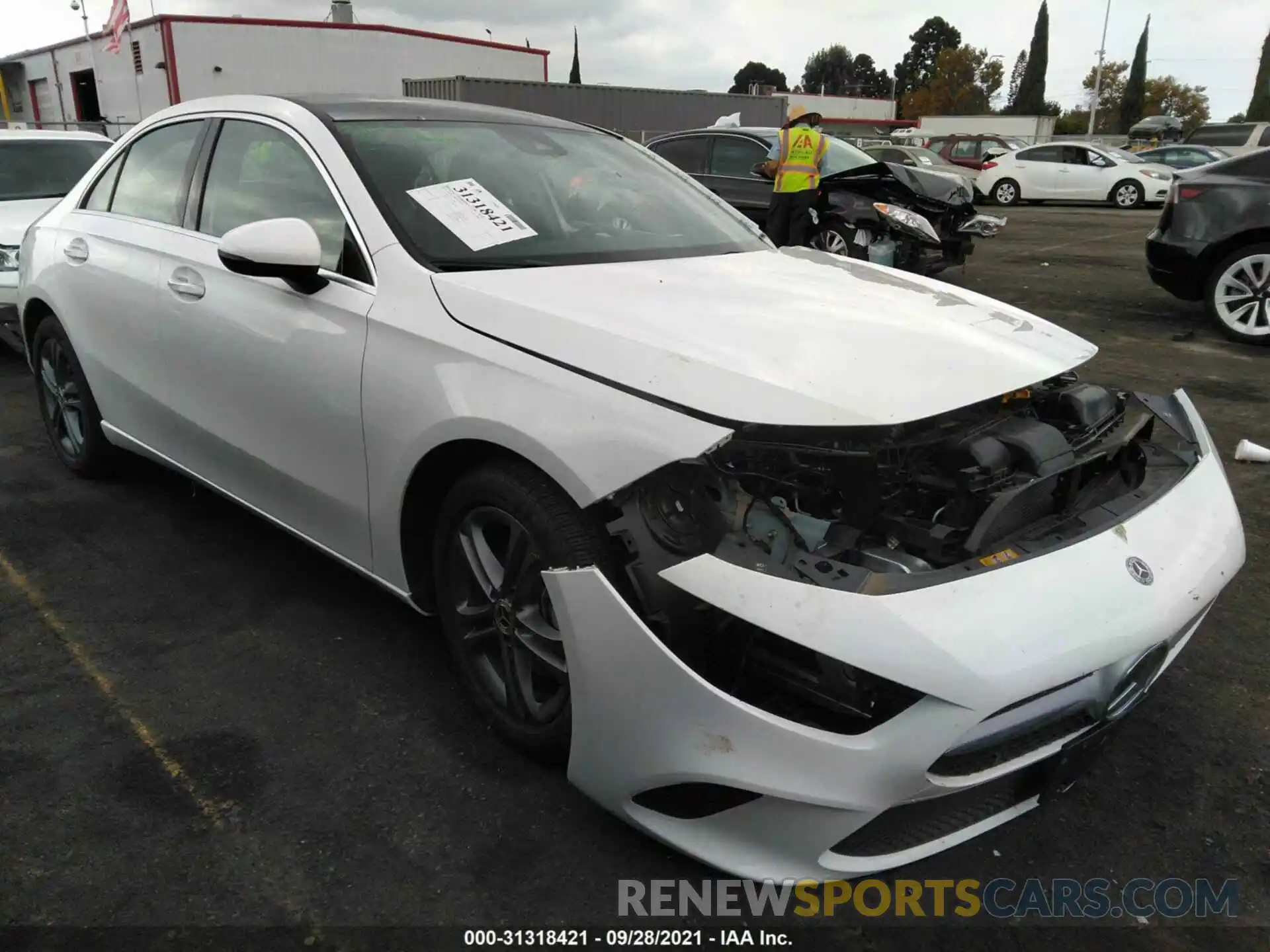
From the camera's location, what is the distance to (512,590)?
7.18ft

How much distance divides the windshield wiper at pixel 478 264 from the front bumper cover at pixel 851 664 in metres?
0.93

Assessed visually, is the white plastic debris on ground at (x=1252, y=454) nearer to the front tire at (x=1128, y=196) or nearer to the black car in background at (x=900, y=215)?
the black car in background at (x=900, y=215)

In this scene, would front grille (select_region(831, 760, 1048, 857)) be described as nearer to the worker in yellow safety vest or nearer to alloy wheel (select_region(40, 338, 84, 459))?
alloy wheel (select_region(40, 338, 84, 459))

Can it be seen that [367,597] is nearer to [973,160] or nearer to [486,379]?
[486,379]

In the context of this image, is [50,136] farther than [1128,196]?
No

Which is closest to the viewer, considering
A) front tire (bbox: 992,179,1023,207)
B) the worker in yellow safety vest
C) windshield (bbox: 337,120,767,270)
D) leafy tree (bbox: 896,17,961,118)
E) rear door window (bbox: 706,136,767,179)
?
windshield (bbox: 337,120,767,270)

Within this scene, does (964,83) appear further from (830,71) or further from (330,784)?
(330,784)

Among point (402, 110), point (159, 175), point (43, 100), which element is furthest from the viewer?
point (43, 100)

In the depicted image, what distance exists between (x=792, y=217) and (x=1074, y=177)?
1444 centimetres

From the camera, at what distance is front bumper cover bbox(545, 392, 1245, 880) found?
1.61m

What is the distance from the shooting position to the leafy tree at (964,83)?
68.1 m

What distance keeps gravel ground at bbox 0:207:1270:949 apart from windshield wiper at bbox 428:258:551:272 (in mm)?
1176

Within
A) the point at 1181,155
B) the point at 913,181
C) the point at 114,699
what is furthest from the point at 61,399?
the point at 1181,155

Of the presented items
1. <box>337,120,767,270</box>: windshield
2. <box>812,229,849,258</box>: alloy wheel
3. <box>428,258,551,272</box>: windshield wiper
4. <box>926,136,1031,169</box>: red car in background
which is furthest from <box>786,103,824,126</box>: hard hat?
<box>926,136,1031,169</box>: red car in background
